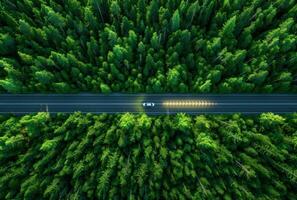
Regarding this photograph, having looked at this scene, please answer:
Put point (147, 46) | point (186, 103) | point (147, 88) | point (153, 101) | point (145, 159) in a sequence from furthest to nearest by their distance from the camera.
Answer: point (153, 101), point (186, 103), point (147, 88), point (147, 46), point (145, 159)

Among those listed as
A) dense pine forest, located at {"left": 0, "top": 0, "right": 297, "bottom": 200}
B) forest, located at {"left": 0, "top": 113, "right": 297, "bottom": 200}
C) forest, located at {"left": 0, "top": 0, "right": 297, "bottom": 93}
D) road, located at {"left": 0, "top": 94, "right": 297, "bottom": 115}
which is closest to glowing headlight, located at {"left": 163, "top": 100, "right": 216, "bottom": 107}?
road, located at {"left": 0, "top": 94, "right": 297, "bottom": 115}

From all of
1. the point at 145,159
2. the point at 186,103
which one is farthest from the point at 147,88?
the point at 145,159

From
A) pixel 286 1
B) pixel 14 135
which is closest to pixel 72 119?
pixel 14 135

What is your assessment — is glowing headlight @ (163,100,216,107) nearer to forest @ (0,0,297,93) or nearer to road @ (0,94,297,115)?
road @ (0,94,297,115)

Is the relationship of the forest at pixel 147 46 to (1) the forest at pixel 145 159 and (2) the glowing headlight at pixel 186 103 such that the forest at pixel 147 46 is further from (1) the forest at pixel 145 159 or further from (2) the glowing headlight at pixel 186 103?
(1) the forest at pixel 145 159

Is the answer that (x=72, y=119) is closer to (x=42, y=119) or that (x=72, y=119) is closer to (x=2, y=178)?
(x=42, y=119)

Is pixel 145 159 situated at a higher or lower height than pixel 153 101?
lower

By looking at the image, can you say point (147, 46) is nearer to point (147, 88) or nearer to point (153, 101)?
point (147, 88)
